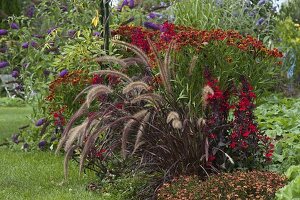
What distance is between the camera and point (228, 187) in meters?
5.21

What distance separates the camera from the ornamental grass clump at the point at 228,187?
5.14 meters

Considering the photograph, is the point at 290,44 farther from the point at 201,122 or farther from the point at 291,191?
the point at 291,191

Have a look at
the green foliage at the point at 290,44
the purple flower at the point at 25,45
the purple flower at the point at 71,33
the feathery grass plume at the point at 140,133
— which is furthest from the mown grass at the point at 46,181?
the green foliage at the point at 290,44

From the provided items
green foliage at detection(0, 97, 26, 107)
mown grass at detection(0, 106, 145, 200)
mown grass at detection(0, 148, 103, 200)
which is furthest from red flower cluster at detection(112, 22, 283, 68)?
green foliage at detection(0, 97, 26, 107)

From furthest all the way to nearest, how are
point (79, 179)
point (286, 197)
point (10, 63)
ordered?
point (10, 63) < point (79, 179) < point (286, 197)

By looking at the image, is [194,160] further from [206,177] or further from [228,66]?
[228,66]

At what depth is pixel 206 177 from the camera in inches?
226

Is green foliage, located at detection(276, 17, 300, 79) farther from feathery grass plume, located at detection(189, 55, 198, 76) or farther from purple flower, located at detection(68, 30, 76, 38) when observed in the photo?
feathery grass plume, located at detection(189, 55, 198, 76)

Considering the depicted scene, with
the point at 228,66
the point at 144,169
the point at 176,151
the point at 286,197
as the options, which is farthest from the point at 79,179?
the point at 286,197

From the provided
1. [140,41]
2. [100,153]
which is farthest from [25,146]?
[100,153]

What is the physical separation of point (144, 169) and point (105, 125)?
24.5 inches

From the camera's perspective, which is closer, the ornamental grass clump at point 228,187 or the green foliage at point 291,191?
the green foliage at point 291,191

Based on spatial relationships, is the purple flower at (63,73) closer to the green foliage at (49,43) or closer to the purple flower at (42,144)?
the green foliage at (49,43)

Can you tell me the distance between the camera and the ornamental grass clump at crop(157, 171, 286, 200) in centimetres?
514
